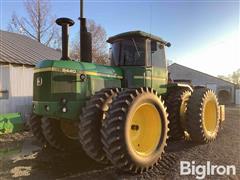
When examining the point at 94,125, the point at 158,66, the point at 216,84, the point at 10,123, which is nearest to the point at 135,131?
the point at 94,125

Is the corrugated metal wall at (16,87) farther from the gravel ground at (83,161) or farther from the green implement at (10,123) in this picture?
the gravel ground at (83,161)

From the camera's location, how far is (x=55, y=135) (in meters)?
6.52

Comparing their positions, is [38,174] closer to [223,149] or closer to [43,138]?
[43,138]

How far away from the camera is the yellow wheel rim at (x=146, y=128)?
18.8 feet

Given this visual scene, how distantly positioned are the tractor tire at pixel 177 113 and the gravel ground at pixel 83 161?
27cm

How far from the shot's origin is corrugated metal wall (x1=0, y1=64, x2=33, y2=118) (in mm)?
11107

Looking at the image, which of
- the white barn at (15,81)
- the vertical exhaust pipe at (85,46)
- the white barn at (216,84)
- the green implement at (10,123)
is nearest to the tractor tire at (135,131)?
the vertical exhaust pipe at (85,46)

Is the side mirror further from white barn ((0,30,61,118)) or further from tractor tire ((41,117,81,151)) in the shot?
white barn ((0,30,61,118))

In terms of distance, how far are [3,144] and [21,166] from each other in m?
2.52

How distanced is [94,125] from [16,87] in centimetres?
749

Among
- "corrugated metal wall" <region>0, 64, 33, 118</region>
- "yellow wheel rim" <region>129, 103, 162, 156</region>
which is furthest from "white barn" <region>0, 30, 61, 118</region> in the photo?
→ "yellow wheel rim" <region>129, 103, 162, 156</region>

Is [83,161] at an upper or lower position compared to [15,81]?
lower

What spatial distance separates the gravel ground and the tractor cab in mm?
1853

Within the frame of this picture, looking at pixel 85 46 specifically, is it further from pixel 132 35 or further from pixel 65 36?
pixel 132 35
